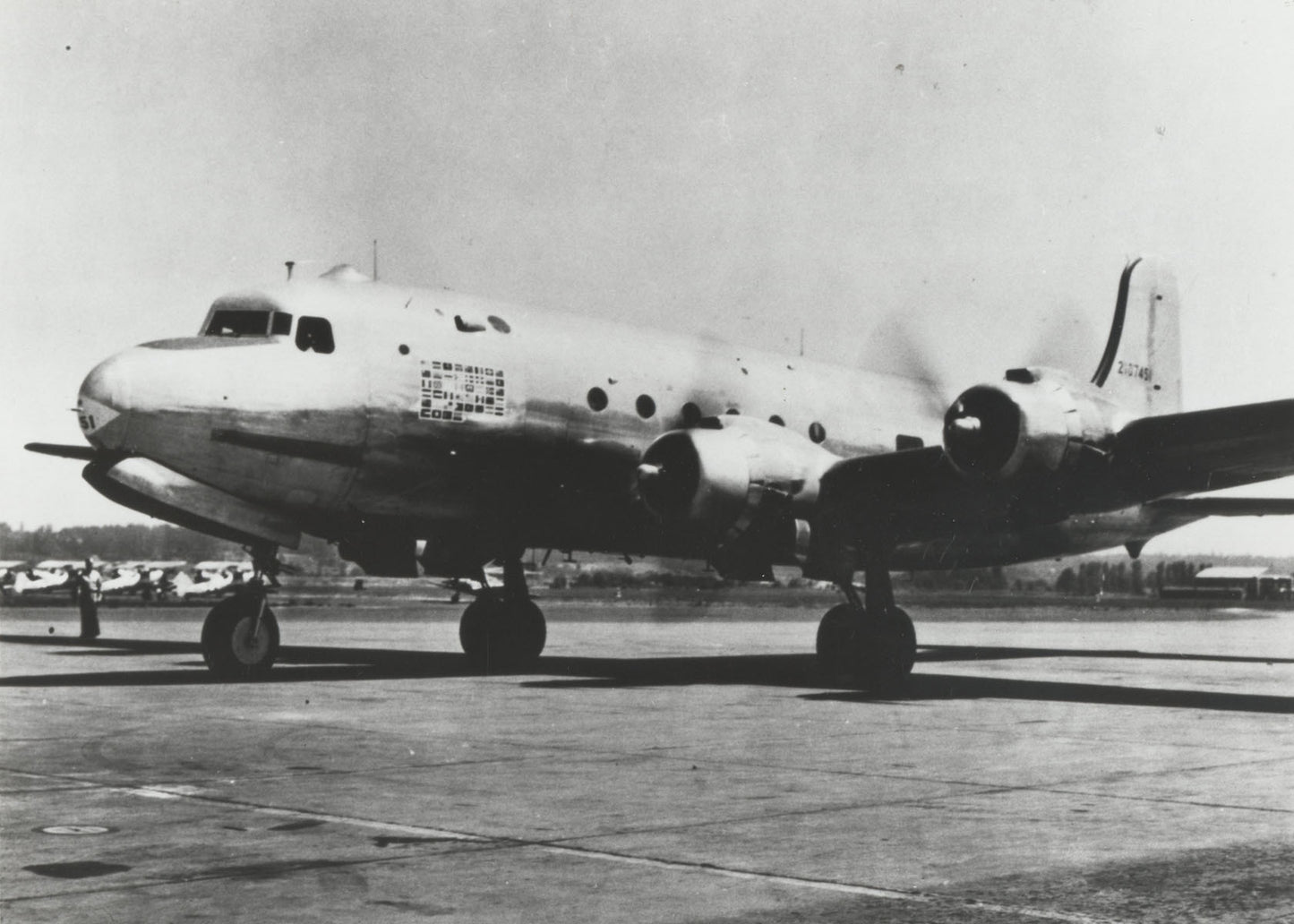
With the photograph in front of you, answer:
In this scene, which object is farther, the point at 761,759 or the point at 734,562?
the point at 734,562

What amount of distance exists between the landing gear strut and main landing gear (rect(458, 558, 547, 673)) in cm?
381

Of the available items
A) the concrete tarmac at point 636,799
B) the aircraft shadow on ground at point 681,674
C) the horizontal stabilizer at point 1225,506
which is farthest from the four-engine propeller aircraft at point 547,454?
the horizontal stabilizer at point 1225,506

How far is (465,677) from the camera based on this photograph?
17.7 meters

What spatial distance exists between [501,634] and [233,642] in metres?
4.48

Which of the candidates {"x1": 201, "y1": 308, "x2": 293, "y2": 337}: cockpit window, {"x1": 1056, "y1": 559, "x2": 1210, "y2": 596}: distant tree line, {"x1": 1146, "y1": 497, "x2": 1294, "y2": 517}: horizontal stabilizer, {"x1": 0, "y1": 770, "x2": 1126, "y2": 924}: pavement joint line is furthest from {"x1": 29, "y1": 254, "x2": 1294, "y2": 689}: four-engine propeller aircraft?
{"x1": 1056, "y1": 559, "x2": 1210, "y2": 596}: distant tree line

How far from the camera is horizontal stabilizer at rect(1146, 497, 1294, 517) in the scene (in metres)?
21.4

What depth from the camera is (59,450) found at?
68.9 ft

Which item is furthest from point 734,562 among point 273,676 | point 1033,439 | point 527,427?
point 273,676

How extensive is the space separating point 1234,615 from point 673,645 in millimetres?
29220

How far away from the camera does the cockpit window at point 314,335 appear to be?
15.8 m

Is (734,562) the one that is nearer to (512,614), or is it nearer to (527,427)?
(527,427)

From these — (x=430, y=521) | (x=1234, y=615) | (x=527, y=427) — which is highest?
(x=527, y=427)

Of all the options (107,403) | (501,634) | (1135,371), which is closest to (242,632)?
(107,403)

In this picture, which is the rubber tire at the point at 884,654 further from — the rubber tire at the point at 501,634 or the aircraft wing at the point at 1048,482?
the rubber tire at the point at 501,634
